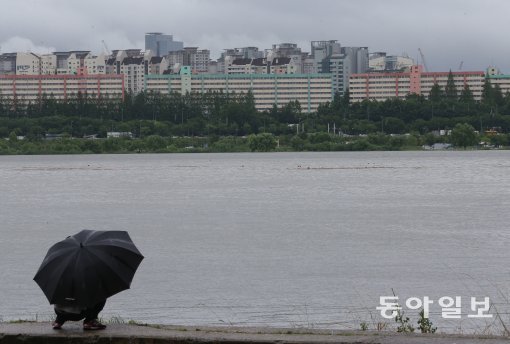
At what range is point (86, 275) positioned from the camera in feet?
30.6

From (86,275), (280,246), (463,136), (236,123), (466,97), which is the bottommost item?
(280,246)

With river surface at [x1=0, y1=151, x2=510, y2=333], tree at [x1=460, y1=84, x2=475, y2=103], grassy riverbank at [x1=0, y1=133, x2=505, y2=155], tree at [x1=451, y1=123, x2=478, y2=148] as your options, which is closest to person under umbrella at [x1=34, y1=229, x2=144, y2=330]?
river surface at [x1=0, y1=151, x2=510, y2=333]

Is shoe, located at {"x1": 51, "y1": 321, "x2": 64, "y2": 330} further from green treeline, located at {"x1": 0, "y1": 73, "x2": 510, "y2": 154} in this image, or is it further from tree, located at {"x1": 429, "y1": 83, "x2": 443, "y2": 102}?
tree, located at {"x1": 429, "y1": 83, "x2": 443, "y2": 102}

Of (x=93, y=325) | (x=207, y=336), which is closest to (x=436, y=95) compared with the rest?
(x=93, y=325)

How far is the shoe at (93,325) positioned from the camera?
369 inches

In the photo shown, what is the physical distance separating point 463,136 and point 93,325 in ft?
469

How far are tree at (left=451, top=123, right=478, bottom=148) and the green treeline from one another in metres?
0.20

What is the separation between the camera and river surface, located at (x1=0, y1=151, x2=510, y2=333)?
19.0 metres

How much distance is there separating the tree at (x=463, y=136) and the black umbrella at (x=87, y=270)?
142410mm

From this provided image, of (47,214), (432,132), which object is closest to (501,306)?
(47,214)

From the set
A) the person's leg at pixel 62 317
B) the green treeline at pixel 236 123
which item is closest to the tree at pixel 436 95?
the green treeline at pixel 236 123

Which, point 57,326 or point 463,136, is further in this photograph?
point 463,136

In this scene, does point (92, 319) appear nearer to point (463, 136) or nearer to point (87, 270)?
point (87, 270)

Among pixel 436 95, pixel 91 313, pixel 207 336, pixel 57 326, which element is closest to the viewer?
pixel 207 336
